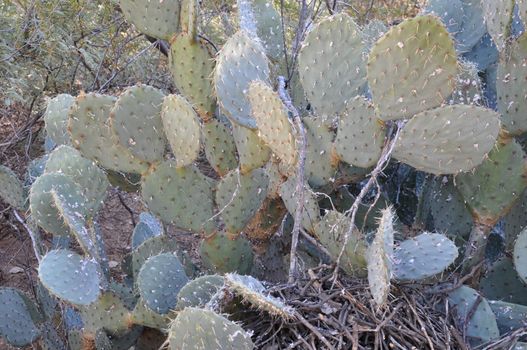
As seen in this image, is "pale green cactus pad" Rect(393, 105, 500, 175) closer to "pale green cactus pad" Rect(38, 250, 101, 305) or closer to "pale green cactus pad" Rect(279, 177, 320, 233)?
"pale green cactus pad" Rect(279, 177, 320, 233)

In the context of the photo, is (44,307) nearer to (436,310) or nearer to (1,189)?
(1,189)

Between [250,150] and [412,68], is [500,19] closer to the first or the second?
[412,68]

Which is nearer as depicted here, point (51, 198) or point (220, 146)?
point (51, 198)

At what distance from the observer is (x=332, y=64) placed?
1.90 metres

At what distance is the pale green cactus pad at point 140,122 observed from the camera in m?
1.84

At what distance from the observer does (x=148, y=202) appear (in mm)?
1947

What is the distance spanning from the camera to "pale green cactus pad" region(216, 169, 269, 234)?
1.92m

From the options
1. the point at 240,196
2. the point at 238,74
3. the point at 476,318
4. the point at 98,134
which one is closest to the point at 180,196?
the point at 240,196

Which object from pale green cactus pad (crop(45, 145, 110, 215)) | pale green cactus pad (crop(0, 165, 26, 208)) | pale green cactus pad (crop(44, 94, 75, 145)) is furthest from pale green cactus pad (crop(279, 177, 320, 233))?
pale green cactus pad (crop(0, 165, 26, 208))

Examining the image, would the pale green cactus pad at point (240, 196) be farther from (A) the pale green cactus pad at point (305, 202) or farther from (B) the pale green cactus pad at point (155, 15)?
(B) the pale green cactus pad at point (155, 15)

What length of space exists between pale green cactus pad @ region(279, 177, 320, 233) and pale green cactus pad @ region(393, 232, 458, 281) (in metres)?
0.28

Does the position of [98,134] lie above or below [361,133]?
below

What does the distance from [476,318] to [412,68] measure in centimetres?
72

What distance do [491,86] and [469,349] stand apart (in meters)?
1.09
